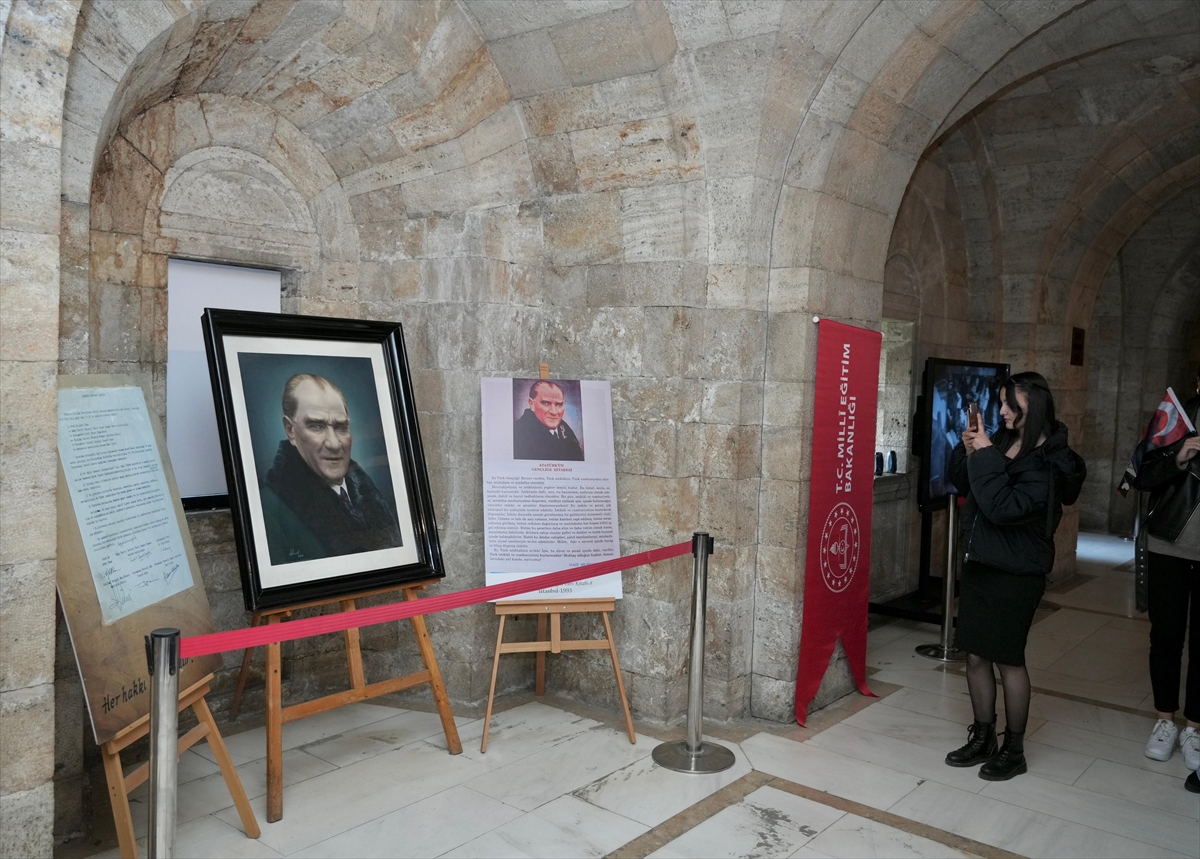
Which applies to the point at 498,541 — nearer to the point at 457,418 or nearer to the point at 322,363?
the point at 457,418

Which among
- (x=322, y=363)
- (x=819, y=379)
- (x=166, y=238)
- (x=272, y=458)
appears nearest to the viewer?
(x=272, y=458)

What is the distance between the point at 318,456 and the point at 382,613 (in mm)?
785

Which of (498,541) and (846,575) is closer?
(498,541)

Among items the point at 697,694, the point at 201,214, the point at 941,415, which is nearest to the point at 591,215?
the point at 201,214

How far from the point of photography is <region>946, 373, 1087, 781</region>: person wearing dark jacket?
346cm

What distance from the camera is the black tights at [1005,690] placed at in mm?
3609

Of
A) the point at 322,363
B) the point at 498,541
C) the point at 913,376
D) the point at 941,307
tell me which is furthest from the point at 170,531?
the point at 941,307

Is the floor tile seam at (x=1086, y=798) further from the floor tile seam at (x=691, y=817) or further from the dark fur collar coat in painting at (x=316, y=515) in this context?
the dark fur collar coat in painting at (x=316, y=515)

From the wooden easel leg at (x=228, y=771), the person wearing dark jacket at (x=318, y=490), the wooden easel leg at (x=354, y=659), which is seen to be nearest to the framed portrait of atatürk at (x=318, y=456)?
the person wearing dark jacket at (x=318, y=490)

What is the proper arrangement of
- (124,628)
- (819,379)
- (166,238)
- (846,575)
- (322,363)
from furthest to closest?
(846,575) → (819,379) → (166,238) → (322,363) → (124,628)

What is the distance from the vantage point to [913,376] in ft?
21.0

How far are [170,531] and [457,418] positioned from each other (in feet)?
5.17

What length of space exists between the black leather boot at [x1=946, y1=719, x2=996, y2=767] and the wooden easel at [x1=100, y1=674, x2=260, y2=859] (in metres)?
2.57

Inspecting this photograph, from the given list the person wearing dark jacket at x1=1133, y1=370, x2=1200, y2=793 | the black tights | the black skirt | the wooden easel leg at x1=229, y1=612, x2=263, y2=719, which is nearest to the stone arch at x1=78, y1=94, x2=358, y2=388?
the wooden easel leg at x1=229, y1=612, x2=263, y2=719
